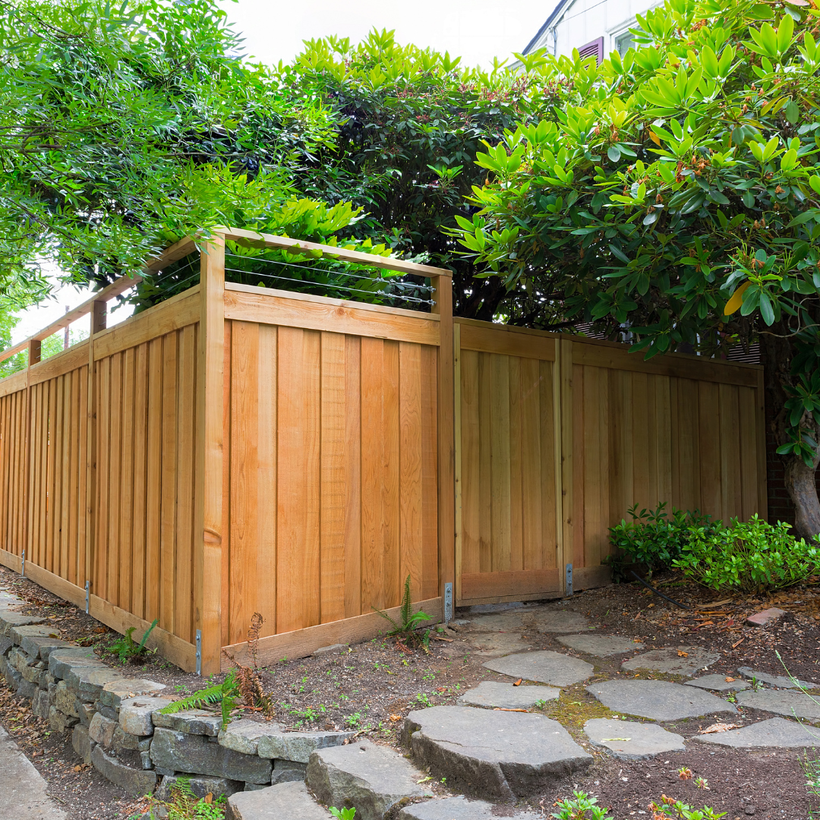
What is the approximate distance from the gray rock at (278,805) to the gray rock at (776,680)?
78.5 inches

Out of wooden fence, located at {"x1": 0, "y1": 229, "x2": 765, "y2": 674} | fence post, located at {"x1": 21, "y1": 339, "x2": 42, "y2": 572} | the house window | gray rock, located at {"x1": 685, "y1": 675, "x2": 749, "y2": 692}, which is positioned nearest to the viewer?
gray rock, located at {"x1": 685, "y1": 675, "x2": 749, "y2": 692}

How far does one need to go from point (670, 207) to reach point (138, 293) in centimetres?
304

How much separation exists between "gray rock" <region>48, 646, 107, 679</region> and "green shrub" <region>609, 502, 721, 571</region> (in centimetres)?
336

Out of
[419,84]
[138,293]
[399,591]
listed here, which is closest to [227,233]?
[138,293]

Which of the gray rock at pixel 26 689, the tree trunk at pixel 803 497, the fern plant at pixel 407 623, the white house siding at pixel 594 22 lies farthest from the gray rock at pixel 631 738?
the white house siding at pixel 594 22

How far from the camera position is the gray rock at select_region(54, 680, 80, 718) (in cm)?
361

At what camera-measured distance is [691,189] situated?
346 centimetres

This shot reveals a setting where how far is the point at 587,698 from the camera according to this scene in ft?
9.75

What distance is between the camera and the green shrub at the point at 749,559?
4.00m

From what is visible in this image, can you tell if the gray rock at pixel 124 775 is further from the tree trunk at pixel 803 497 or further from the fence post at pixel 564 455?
the tree trunk at pixel 803 497

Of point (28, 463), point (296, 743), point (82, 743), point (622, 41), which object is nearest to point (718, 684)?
point (296, 743)

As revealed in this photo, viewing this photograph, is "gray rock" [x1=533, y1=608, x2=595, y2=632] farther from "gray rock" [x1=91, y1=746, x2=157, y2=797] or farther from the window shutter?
the window shutter

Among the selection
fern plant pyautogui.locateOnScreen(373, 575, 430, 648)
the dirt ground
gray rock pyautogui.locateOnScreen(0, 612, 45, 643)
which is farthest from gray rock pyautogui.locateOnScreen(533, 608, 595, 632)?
gray rock pyautogui.locateOnScreen(0, 612, 45, 643)

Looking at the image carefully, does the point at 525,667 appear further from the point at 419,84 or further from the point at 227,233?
the point at 419,84
